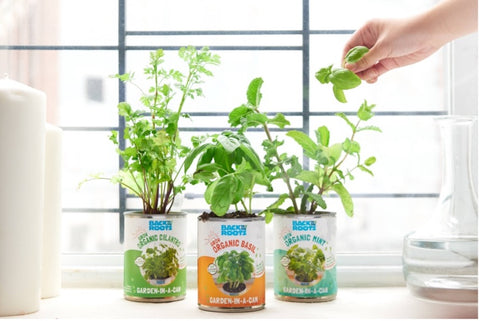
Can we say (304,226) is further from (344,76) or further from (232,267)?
(344,76)

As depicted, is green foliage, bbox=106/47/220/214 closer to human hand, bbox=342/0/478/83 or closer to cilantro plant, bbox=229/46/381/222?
cilantro plant, bbox=229/46/381/222

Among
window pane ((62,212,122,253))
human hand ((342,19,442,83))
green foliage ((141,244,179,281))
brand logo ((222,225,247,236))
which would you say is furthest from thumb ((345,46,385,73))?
window pane ((62,212,122,253))

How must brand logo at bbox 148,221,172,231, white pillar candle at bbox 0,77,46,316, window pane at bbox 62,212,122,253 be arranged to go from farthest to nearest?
window pane at bbox 62,212,122,253
brand logo at bbox 148,221,172,231
white pillar candle at bbox 0,77,46,316

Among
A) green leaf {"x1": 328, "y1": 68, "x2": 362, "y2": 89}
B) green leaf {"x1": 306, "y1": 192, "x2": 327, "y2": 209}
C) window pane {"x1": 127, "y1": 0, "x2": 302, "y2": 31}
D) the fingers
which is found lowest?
green leaf {"x1": 306, "y1": 192, "x2": 327, "y2": 209}

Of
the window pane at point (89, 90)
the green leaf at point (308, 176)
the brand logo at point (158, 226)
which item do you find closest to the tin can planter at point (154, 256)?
the brand logo at point (158, 226)

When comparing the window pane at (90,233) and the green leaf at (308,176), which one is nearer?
the green leaf at (308,176)

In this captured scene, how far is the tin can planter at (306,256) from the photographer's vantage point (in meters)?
1.02

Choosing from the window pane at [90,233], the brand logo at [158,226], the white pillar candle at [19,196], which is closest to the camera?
the white pillar candle at [19,196]

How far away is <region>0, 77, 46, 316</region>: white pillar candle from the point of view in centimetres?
91

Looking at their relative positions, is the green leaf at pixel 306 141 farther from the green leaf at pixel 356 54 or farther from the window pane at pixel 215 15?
the window pane at pixel 215 15

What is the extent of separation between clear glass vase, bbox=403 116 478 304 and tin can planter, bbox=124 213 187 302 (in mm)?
392

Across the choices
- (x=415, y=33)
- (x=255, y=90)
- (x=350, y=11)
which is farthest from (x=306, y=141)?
(x=350, y=11)

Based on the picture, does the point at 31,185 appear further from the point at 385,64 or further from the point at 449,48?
the point at 449,48

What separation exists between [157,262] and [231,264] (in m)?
0.13
